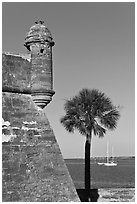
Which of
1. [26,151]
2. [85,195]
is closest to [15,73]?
[26,151]

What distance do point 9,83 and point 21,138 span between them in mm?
1476

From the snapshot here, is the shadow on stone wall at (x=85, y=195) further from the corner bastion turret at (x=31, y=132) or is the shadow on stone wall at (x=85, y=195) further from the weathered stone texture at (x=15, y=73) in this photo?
the weathered stone texture at (x=15, y=73)

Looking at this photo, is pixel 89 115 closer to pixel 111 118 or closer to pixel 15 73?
pixel 111 118

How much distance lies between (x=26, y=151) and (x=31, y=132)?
0.54 m

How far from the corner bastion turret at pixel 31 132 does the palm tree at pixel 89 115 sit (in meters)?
7.34

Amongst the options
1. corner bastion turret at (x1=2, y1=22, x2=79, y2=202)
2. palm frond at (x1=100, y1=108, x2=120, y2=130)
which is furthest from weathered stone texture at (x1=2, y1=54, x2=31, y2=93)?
palm frond at (x1=100, y1=108, x2=120, y2=130)

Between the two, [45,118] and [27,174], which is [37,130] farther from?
[27,174]

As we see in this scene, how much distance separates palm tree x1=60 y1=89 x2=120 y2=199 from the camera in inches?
625

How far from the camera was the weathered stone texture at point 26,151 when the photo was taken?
747 centimetres

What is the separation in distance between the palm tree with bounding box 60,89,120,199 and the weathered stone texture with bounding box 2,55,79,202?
7.50 metres

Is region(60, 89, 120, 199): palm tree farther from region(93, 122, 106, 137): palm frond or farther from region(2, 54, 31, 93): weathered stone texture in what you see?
region(2, 54, 31, 93): weathered stone texture

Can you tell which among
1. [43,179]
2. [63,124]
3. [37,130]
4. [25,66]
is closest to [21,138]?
[37,130]

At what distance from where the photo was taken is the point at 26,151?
7.96 metres

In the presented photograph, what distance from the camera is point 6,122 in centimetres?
801
